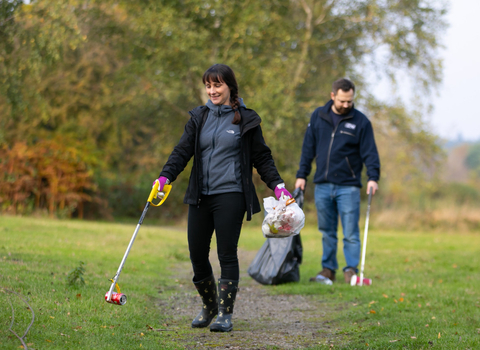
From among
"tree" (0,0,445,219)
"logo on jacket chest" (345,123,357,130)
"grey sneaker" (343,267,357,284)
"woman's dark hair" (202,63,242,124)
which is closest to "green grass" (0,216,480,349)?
"grey sneaker" (343,267,357,284)

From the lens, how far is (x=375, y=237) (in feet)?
46.0

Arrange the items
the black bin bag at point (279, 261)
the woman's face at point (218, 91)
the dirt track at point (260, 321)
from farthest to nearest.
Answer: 1. the black bin bag at point (279, 261)
2. the woman's face at point (218, 91)
3. the dirt track at point (260, 321)

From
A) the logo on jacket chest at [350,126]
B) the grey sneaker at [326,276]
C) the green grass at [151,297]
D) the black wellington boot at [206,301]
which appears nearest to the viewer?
the green grass at [151,297]

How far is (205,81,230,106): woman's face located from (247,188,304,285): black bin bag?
2.43 m

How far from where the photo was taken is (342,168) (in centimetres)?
639

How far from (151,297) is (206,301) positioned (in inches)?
49.8

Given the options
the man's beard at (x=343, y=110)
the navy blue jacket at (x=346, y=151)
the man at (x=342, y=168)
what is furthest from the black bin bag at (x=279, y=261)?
the man's beard at (x=343, y=110)

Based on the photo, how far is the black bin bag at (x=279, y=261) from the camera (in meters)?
6.30

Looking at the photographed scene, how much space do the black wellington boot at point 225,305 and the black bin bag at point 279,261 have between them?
2206 millimetres

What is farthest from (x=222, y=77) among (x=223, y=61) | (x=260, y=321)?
(x=223, y=61)

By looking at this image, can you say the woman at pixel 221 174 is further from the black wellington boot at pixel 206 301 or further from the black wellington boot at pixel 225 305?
the black wellington boot at pixel 206 301

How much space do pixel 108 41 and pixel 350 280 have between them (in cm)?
1374

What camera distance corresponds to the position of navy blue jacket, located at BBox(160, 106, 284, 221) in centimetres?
404

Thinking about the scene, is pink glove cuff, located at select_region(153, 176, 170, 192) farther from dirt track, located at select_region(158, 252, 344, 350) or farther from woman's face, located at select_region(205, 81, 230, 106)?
dirt track, located at select_region(158, 252, 344, 350)
